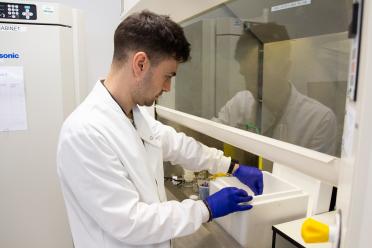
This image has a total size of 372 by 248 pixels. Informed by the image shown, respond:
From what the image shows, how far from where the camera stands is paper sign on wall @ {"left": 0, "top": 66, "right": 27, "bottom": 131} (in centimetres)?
162

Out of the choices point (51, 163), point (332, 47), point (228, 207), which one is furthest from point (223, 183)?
point (51, 163)

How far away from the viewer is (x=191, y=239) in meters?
1.17

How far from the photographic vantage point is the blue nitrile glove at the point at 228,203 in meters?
0.92

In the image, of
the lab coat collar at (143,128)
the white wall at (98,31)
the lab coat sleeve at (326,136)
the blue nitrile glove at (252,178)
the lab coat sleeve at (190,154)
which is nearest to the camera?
the lab coat sleeve at (326,136)

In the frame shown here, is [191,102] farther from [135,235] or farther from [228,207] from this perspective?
[135,235]

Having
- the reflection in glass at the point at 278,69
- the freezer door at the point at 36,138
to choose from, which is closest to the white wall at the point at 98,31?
the freezer door at the point at 36,138

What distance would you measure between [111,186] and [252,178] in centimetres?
62

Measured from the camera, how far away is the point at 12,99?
64.7 inches

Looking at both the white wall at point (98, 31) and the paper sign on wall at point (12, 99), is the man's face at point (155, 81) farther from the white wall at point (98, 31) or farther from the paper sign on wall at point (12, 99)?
the white wall at point (98, 31)

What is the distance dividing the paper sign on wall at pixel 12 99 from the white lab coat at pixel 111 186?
0.92 m

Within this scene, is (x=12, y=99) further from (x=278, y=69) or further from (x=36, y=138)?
(x=278, y=69)

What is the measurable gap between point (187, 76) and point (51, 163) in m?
0.99

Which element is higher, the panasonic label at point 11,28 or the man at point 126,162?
the panasonic label at point 11,28


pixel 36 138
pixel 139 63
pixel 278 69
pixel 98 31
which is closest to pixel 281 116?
pixel 278 69
